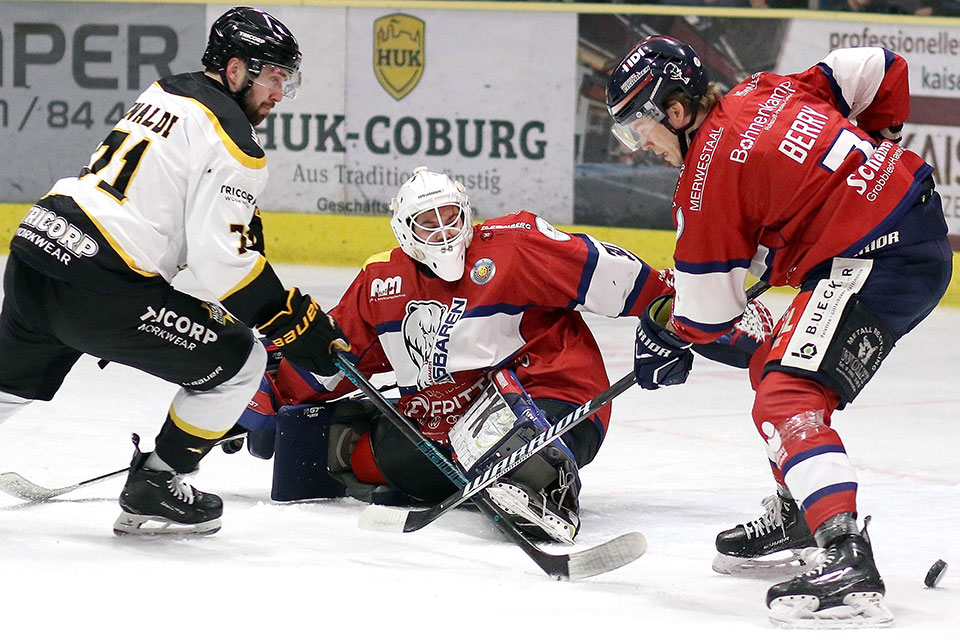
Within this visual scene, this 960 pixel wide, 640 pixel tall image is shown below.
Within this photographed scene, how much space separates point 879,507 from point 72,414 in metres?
2.33

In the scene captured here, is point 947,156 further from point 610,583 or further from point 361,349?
point 610,583

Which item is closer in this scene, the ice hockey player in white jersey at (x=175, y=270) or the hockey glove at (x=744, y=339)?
the ice hockey player in white jersey at (x=175, y=270)

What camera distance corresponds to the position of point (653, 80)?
259 cm

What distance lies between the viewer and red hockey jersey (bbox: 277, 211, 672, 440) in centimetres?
326

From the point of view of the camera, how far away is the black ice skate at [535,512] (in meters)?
2.98

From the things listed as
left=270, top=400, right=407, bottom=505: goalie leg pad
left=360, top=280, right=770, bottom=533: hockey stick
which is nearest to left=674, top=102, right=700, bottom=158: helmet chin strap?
left=360, top=280, right=770, bottom=533: hockey stick

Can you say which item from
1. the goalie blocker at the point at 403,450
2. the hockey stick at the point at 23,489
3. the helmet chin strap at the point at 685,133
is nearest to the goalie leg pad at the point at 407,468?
the goalie blocker at the point at 403,450

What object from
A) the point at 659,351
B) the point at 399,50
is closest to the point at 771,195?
the point at 659,351

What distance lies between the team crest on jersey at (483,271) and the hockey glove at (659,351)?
0.51 metres

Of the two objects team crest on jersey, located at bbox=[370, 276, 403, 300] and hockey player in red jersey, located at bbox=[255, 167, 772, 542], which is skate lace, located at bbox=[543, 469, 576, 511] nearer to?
hockey player in red jersey, located at bbox=[255, 167, 772, 542]

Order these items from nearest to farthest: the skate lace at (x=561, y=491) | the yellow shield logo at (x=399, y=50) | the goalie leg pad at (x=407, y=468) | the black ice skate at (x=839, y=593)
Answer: the black ice skate at (x=839, y=593) → the skate lace at (x=561, y=491) → the goalie leg pad at (x=407, y=468) → the yellow shield logo at (x=399, y=50)

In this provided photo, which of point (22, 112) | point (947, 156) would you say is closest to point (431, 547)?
point (947, 156)

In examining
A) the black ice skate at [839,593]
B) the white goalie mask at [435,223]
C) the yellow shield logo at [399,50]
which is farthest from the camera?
the yellow shield logo at [399,50]

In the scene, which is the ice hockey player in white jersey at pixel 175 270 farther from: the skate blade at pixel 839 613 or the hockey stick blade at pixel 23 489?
the skate blade at pixel 839 613
